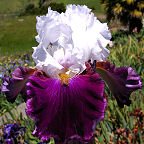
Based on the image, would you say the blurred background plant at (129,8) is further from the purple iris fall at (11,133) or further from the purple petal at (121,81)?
the purple petal at (121,81)

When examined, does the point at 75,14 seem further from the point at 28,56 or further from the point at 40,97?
the point at 28,56

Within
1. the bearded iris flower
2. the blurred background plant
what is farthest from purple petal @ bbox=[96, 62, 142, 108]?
the blurred background plant

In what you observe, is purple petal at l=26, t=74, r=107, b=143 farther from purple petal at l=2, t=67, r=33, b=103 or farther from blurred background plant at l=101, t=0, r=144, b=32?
blurred background plant at l=101, t=0, r=144, b=32

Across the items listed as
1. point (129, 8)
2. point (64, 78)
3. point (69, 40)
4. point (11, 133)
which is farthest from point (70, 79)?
point (129, 8)

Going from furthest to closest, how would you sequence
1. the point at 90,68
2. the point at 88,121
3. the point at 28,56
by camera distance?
the point at 28,56 < the point at 90,68 < the point at 88,121

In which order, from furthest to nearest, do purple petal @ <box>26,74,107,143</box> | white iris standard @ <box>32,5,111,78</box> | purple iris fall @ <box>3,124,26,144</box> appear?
purple iris fall @ <box>3,124,26,144</box> → white iris standard @ <box>32,5,111,78</box> → purple petal @ <box>26,74,107,143</box>

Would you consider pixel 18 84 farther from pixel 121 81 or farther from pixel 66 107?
pixel 121 81

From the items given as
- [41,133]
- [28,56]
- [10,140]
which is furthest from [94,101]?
[28,56]
